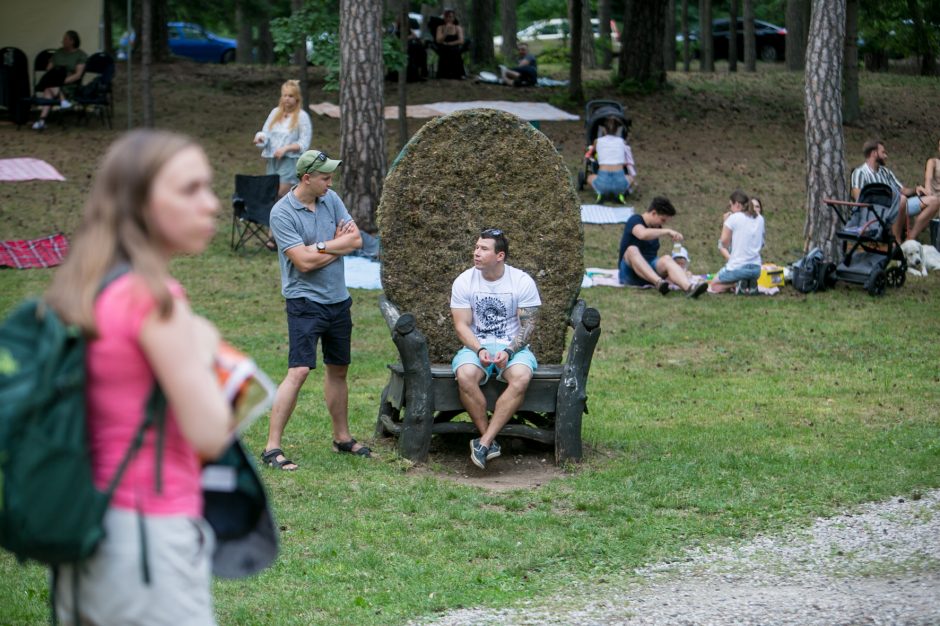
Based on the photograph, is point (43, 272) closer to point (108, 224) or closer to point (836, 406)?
point (836, 406)

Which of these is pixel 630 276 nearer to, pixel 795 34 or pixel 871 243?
pixel 871 243

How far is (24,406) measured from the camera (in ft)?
8.41

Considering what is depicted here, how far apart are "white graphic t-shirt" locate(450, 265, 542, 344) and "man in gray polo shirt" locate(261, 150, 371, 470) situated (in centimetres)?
76

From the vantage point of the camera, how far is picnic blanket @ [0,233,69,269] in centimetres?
1448

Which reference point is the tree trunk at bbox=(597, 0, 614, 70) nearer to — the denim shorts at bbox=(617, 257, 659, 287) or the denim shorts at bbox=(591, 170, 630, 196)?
the denim shorts at bbox=(591, 170, 630, 196)

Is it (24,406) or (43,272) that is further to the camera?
(43,272)

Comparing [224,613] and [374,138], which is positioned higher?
[374,138]

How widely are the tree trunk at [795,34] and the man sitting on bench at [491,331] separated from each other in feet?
79.5

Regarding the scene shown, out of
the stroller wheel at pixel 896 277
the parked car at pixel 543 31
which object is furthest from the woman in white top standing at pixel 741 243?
the parked car at pixel 543 31

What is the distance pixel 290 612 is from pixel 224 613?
288mm

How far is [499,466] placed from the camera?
8.09 metres

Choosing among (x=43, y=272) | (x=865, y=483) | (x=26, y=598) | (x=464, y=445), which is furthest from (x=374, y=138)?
(x=26, y=598)

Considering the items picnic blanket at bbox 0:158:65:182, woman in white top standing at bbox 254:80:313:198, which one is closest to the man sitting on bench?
woman in white top standing at bbox 254:80:313:198

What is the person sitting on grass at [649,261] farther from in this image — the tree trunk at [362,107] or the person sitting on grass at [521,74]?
the person sitting on grass at [521,74]
